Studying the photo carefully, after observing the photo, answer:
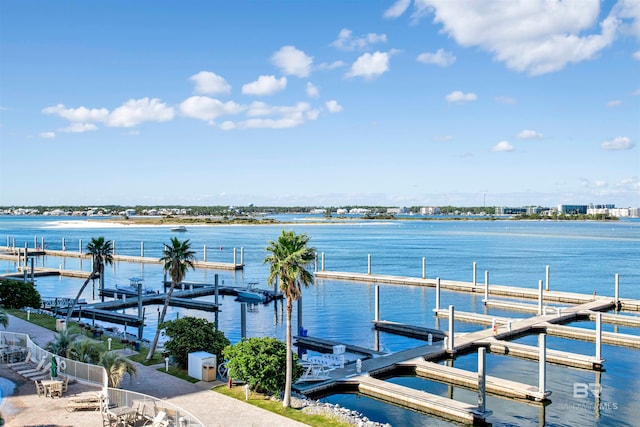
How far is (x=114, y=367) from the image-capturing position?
22.1 m

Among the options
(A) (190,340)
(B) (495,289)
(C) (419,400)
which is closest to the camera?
(C) (419,400)

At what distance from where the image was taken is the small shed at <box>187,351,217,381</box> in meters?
24.3

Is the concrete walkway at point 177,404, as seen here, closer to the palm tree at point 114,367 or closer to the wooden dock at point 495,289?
the palm tree at point 114,367

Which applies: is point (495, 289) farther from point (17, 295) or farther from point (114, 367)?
point (114, 367)

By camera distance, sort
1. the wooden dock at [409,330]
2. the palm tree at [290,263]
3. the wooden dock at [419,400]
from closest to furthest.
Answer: the palm tree at [290,263]
the wooden dock at [419,400]
the wooden dock at [409,330]

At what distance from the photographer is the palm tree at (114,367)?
Result: 72.0 feet

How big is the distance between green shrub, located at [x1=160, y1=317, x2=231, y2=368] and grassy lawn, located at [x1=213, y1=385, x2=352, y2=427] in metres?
3.31

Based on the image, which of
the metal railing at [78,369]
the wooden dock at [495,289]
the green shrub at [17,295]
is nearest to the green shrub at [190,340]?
the metal railing at [78,369]

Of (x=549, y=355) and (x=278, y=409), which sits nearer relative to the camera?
(x=278, y=409)

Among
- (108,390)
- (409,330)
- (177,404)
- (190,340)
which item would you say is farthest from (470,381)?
(108,390)

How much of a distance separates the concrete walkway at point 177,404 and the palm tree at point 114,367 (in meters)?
0.93

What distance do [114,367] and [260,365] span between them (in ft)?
19.1

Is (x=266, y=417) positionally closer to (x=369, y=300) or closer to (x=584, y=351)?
(x=584, y=351)

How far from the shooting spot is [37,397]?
20688 mm
